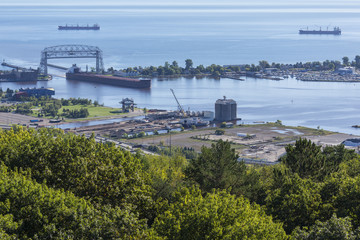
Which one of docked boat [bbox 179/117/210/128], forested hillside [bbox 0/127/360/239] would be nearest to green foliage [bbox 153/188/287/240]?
forested hillside [bbox 0/127/360/239]

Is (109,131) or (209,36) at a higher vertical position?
(209,36)

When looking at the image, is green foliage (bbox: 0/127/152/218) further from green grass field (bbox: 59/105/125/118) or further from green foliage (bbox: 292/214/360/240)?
green grass field (bbox: 59/105/125/118)

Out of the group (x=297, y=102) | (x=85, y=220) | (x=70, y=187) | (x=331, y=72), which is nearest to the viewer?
(x=85, y=220)

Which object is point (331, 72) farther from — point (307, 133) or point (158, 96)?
point (307, 133)

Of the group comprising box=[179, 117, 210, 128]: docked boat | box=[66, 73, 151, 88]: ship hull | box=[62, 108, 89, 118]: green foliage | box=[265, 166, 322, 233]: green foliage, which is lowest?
box=[179, 117, 210, 128]: docked boat

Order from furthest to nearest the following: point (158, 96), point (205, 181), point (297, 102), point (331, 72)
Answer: point (331, 72) → point (158, 96) → point (297, 102) → point (205, 181)

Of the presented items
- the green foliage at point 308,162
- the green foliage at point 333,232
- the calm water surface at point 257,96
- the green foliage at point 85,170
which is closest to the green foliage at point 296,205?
the green foliage at point 333,232

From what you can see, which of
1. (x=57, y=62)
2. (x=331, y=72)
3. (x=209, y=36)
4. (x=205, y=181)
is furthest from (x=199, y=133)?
(x=209, y=36)

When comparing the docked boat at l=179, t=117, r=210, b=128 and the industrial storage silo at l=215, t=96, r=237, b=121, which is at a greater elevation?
the industrial storage silo at l=215, t=96, r=237, b=121
